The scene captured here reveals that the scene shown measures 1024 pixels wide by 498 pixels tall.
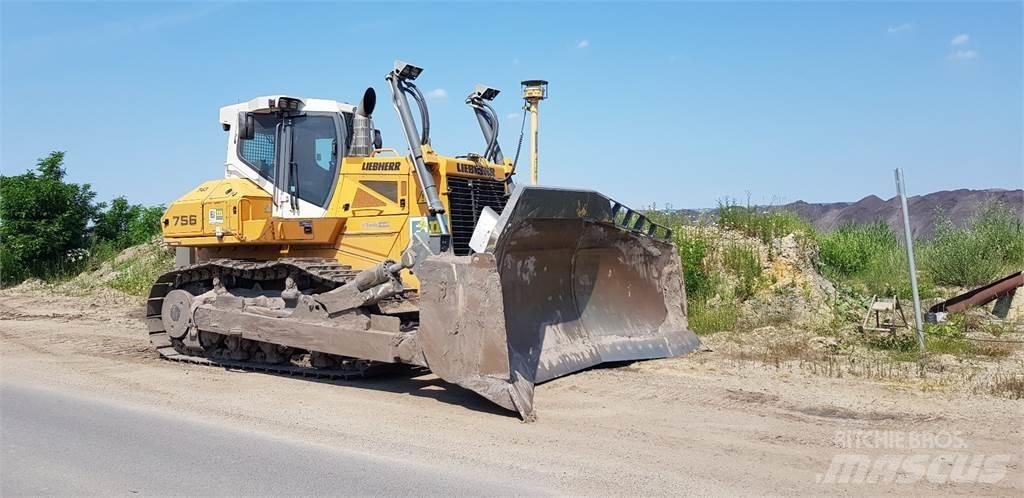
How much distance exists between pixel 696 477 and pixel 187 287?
6541 millimetres

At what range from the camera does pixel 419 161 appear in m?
7.89

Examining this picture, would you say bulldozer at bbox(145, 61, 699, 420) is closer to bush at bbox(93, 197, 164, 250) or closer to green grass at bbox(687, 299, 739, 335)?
green grass at bbox(687, 299, 739, 335)

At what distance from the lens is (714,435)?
5750 mm

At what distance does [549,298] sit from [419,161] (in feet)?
5.97

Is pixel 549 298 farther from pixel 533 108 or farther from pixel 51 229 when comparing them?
pixel 51 229

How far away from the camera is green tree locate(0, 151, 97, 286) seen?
1986cm

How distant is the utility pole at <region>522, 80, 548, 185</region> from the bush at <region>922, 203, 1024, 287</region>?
6732 millimetres

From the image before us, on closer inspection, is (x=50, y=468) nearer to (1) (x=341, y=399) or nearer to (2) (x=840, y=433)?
(1) (x=341, y=399)

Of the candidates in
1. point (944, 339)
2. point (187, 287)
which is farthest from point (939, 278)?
point (187, 287)

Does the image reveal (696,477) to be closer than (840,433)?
Yes

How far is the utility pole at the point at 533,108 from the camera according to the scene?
13.3m

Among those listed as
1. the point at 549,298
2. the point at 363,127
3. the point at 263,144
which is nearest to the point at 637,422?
the point at 549,298
